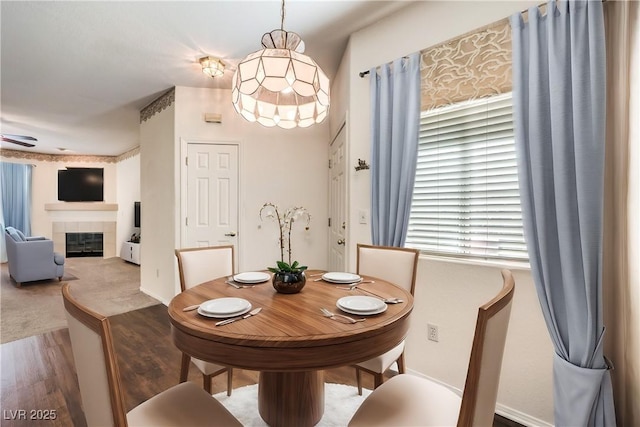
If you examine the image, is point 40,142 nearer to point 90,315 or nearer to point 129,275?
point 129,275

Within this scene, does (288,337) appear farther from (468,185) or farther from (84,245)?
(84,245)

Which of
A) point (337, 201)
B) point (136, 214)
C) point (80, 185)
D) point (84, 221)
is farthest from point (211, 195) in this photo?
point (84, 221)

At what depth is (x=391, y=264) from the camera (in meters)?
2.03

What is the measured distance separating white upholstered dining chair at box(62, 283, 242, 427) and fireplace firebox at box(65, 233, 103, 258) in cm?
860

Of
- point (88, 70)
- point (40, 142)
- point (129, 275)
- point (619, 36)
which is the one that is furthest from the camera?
point (40, 142)

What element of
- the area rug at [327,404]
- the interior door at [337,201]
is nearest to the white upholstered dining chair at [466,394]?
the area rug at [327,404]

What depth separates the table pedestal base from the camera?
1511 millimetres

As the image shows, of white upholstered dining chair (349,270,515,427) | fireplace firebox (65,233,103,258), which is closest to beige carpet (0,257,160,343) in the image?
fireplace firebox (65,233,103,258)

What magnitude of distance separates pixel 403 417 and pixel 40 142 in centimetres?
853

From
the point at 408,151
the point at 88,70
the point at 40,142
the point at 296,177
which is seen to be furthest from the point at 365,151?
the point at 40,142

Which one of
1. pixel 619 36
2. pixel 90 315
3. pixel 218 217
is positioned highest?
pixel 619 36

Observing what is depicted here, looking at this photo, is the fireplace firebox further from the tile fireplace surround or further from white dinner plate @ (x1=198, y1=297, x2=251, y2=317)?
white dinner plate @ (x1=198, y1=297, x2=251, y2=317)

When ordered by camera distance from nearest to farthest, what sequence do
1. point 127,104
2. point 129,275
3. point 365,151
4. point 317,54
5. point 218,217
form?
point 365,151 → point 317,54 → point 218,217 → point 127,104 → point 129,275

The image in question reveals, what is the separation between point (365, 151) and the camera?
8.25ft
